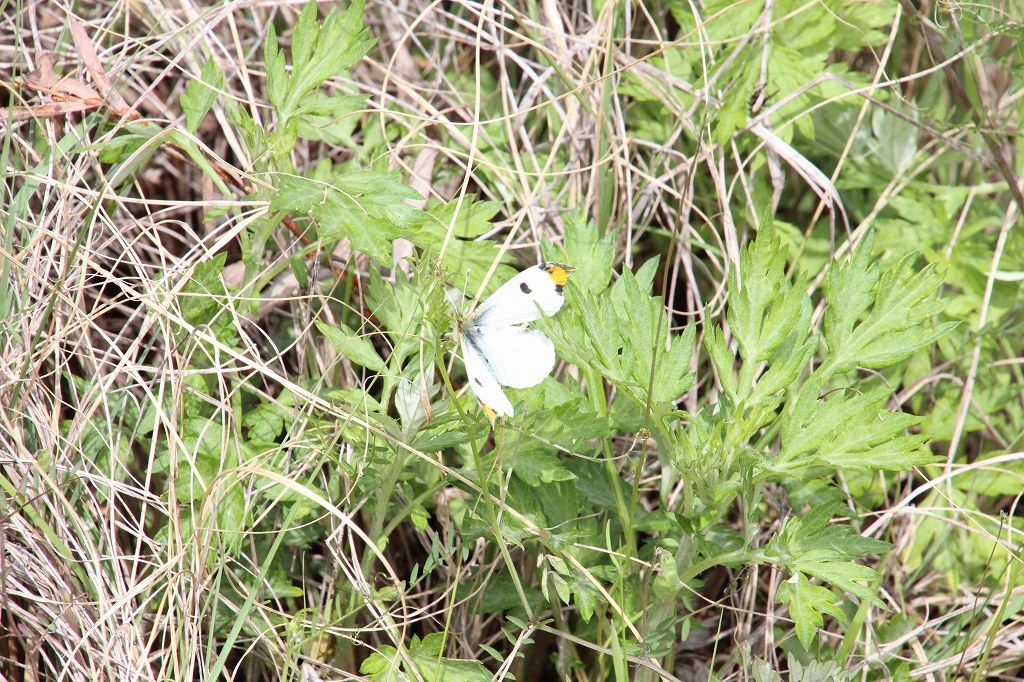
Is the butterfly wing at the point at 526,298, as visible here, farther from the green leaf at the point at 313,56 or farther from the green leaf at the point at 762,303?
the green leaf at the point at 313,56

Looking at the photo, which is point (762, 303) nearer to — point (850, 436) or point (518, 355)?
point (850, 436)

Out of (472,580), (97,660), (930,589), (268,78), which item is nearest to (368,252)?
(268,78)

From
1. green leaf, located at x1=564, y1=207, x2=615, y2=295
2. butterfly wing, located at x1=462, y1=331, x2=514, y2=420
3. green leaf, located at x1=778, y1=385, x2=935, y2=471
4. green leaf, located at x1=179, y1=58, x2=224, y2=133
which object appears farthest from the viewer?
green leaf, located at x1=179, y1=58, x2=224, y2=133

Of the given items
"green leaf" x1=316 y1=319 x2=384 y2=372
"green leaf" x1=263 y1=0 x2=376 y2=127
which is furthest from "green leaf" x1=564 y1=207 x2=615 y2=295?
"green leaf" x1=263 y1=0 x2=376 y2=127

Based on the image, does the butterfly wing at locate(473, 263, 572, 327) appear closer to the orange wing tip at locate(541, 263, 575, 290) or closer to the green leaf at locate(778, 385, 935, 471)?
the orange wing tip at locate(541, 263, 575, 290)

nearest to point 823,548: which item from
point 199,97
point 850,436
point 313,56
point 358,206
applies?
point 850,436
